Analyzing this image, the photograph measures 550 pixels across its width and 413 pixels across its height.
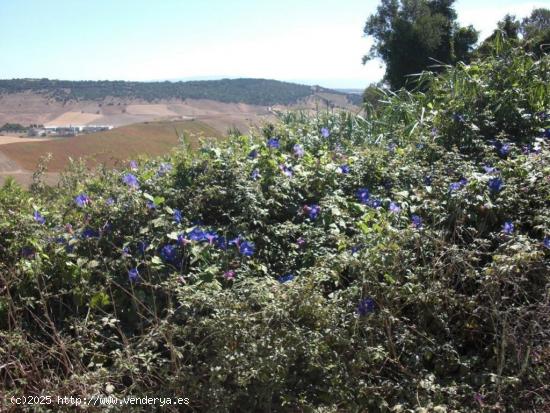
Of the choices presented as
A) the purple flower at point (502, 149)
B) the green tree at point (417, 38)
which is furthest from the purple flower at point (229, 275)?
the green tree at point (417, 38)

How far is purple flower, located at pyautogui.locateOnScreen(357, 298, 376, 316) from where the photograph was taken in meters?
2.27

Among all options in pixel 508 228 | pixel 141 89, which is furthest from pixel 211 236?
pixel 141 89

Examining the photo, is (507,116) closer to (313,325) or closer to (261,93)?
(313,325)

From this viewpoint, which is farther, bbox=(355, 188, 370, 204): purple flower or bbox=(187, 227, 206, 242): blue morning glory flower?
bbox=(355, 188, 370, 204): purple flower

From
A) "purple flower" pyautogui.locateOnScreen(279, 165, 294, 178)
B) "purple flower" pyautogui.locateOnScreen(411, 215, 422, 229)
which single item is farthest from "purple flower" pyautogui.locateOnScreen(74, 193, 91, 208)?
"purple flower" pyautogui.locateOnScreen(411, 215, 422, 229)

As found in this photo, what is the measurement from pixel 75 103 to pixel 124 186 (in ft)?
245

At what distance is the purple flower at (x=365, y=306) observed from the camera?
227cm

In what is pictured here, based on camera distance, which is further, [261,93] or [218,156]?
[261,93]

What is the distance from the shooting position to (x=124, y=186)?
3.23 meters

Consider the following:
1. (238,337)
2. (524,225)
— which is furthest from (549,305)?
(238,337)

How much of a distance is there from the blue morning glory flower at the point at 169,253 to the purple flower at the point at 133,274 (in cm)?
16

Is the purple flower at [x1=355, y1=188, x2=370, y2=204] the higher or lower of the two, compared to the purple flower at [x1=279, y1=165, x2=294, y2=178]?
lower

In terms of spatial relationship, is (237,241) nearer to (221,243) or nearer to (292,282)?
(221,243)

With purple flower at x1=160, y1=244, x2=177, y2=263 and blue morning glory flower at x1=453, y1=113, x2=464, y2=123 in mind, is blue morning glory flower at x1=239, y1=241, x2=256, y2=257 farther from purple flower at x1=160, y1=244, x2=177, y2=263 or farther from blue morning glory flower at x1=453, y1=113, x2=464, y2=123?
blue morning glory flower at x1=453, y1=113, x2=464, y2=123
